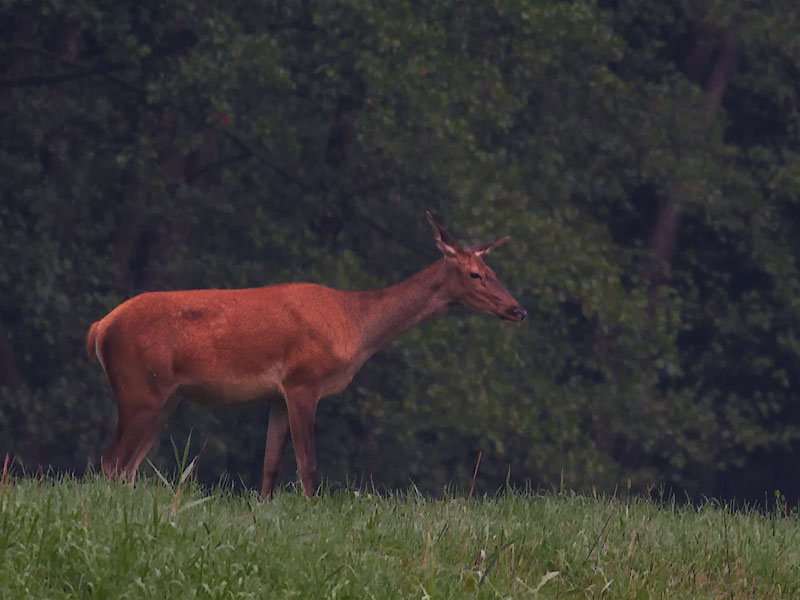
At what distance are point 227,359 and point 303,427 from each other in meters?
0.64

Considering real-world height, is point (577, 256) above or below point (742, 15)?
below

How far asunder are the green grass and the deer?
144 centimetres

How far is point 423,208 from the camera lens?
18.0 m

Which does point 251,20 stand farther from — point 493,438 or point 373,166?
point 493,438

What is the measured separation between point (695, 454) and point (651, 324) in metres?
2.15

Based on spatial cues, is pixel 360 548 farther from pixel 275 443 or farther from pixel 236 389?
pixel 275 443

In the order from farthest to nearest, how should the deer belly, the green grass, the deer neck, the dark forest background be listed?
the dark forest background, the deer neck, the deer belly, the green grass

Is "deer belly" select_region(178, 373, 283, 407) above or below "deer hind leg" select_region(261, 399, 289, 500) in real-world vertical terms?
above

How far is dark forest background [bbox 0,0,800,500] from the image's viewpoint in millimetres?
16578

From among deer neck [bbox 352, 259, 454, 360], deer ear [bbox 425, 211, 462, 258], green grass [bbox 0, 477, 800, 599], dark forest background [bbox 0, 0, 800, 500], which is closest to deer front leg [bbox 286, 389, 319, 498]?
deer neck [bbox 352, 259, 454, 360]

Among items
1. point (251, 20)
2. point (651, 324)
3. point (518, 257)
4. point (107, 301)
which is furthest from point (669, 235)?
point (107, 301)

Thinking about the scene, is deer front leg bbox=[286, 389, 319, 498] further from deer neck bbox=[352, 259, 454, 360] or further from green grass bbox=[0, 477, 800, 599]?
green grass bbox=[0, 477, 800, 599]

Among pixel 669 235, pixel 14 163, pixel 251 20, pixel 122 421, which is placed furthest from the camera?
pixel 669 235

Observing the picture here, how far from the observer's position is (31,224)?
55.3 ft
